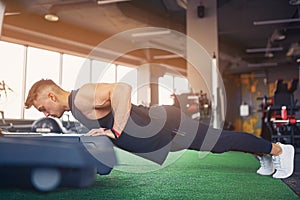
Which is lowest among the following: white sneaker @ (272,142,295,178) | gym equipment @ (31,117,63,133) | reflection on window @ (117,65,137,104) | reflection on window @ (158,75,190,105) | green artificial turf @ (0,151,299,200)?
green artificial turf @ (0,151,299,200)

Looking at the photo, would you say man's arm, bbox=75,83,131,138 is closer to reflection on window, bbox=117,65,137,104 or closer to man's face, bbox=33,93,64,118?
man's face, bbox=33,93,64,118

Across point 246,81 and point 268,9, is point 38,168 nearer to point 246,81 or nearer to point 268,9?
point 268,9

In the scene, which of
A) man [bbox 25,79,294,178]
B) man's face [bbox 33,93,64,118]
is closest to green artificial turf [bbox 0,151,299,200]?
man [bbox 25,79,294,178]

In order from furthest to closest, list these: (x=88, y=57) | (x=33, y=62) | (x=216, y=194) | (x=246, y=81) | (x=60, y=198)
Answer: (x=246, y=81) < (x=88, y=57) < (x=33, y=62) < (x=216, y=194) < (x=60, y=198)

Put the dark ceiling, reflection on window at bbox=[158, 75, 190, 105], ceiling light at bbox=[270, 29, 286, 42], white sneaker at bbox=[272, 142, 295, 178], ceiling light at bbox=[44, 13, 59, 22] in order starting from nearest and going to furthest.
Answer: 1. white sneaker at bbox=[272, 142, 295, 178]
2. reflection on window at bbox=[158, 75, 190, 105]
3. the dark ceiling
4. ceiling light at bbox=[44, 13, 59, 22]
5. ceiling light at bbox=[270, 29, 286, 42]

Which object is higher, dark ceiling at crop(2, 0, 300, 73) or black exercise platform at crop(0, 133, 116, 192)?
dark ceiling at crop(2, 0, 300, 73)

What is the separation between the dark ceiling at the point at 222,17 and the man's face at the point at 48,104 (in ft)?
16.9

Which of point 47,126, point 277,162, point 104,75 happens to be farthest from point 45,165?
point 47,126

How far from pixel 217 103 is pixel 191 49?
152 cm

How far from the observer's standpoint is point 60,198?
4.50 feet

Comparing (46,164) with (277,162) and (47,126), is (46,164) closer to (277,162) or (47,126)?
(277,162)

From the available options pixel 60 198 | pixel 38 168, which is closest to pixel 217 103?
pixel 60 198

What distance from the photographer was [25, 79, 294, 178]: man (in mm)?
1628

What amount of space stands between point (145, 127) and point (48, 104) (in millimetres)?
515
